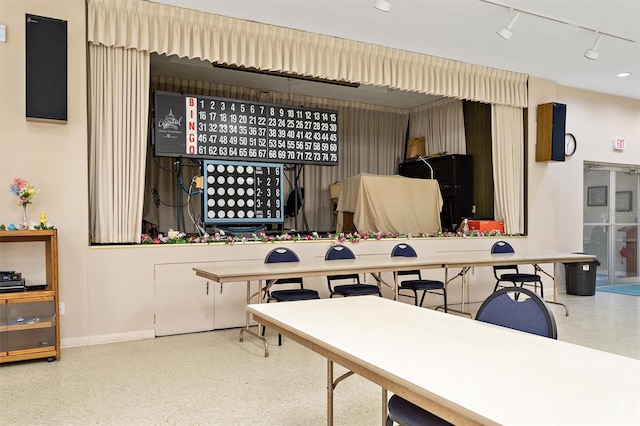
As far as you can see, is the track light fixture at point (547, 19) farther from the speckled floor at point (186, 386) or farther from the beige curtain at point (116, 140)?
the beige curtain at point (116, 140)

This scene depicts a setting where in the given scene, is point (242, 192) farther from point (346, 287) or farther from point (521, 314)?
point (521, 314)

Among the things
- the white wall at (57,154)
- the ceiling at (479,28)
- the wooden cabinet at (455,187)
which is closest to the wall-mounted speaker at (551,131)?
the ceiling at (479,28)

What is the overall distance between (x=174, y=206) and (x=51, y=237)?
3736mm

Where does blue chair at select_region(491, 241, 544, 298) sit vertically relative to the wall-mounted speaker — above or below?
below

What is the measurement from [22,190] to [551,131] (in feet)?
22.4

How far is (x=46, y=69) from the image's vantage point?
399cm

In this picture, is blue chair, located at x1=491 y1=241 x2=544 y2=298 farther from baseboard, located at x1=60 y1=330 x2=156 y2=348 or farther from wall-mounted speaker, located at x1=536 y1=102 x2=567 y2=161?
baseboard, located at x1=60 y1=330 x2=156 y2=348

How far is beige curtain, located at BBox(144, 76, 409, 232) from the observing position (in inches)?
292

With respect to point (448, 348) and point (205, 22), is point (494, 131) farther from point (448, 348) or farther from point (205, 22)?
point (448, 348)

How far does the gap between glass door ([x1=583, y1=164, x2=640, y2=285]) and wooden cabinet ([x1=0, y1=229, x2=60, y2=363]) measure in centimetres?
810

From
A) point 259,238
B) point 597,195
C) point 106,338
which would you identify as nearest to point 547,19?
point 259,238

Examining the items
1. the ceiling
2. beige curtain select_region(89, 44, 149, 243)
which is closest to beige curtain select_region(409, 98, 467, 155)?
the ceiling

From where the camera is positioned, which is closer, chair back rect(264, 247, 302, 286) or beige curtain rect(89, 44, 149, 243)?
beige curtain rect(89, 44, 149, 243)

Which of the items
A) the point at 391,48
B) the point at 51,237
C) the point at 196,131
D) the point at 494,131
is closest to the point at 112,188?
the point at 51,237
